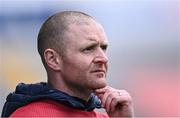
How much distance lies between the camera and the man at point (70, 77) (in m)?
1.81

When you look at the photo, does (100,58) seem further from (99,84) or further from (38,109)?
(38,109)

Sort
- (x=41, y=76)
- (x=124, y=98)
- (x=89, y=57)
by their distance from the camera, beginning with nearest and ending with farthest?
(x=89, y=57), (x=124, y=98), (x=41, y=76)

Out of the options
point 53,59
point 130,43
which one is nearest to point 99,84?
point 53,59

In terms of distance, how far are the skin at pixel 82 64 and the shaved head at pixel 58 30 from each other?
0.06ft

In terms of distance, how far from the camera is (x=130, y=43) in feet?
9.42

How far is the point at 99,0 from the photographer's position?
2.88 meters

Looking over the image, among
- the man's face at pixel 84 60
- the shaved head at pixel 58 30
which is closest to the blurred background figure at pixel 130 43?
the shaved head at pixel 58 30

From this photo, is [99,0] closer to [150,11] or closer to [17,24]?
[150,11]

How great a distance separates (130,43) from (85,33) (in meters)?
1.05

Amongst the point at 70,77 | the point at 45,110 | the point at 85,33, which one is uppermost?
the point at 85,33

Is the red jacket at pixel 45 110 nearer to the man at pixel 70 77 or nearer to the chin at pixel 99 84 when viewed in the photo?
the man at pixel 70 77

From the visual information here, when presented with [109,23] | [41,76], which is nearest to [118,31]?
[109,23]

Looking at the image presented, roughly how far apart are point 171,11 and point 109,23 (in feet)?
1.22

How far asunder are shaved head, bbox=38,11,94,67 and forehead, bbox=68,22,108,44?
0.06 feet
